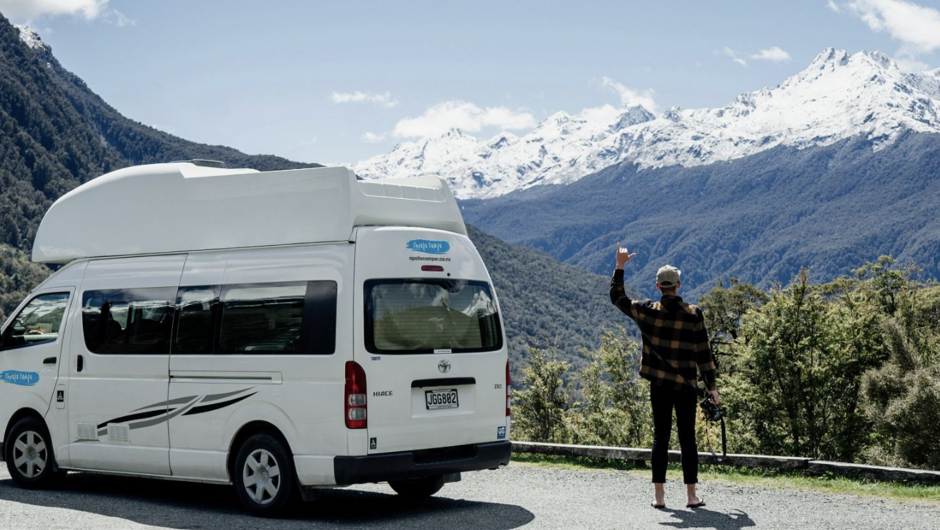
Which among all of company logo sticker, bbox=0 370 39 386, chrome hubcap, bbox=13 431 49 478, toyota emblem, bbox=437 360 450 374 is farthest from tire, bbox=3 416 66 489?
toyota emblem, bbox=437 360 450 374

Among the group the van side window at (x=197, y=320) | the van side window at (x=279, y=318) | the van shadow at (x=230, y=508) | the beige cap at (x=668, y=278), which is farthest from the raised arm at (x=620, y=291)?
the van side window at (x=197, y=320)

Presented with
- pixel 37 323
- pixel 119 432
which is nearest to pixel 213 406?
pixel 119 432

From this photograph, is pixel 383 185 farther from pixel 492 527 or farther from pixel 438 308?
pixel 492 527

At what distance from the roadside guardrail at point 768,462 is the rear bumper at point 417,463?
2.78 metres

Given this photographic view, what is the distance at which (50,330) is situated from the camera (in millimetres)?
10484

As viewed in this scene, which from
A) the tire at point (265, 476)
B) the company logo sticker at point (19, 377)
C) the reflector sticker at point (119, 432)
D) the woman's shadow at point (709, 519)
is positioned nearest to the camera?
the woman's shadow at point (709, 519)

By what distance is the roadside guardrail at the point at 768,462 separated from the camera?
947cm

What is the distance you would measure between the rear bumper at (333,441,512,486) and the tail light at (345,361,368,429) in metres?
0.28

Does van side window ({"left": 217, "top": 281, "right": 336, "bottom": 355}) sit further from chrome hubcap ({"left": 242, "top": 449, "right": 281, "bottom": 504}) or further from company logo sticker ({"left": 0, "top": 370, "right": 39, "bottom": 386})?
company logo sticker ({"left": 0, "top": 370, "right": 39, "bottom": 386})

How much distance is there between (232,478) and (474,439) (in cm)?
214

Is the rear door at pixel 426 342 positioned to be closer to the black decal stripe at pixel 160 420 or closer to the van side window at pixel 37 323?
the black decal stripe at pixel 160 420

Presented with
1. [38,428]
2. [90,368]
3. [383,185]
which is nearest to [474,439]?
[383,185]

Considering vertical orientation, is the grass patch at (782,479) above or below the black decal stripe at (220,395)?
below

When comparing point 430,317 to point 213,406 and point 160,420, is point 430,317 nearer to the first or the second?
point 213,406
